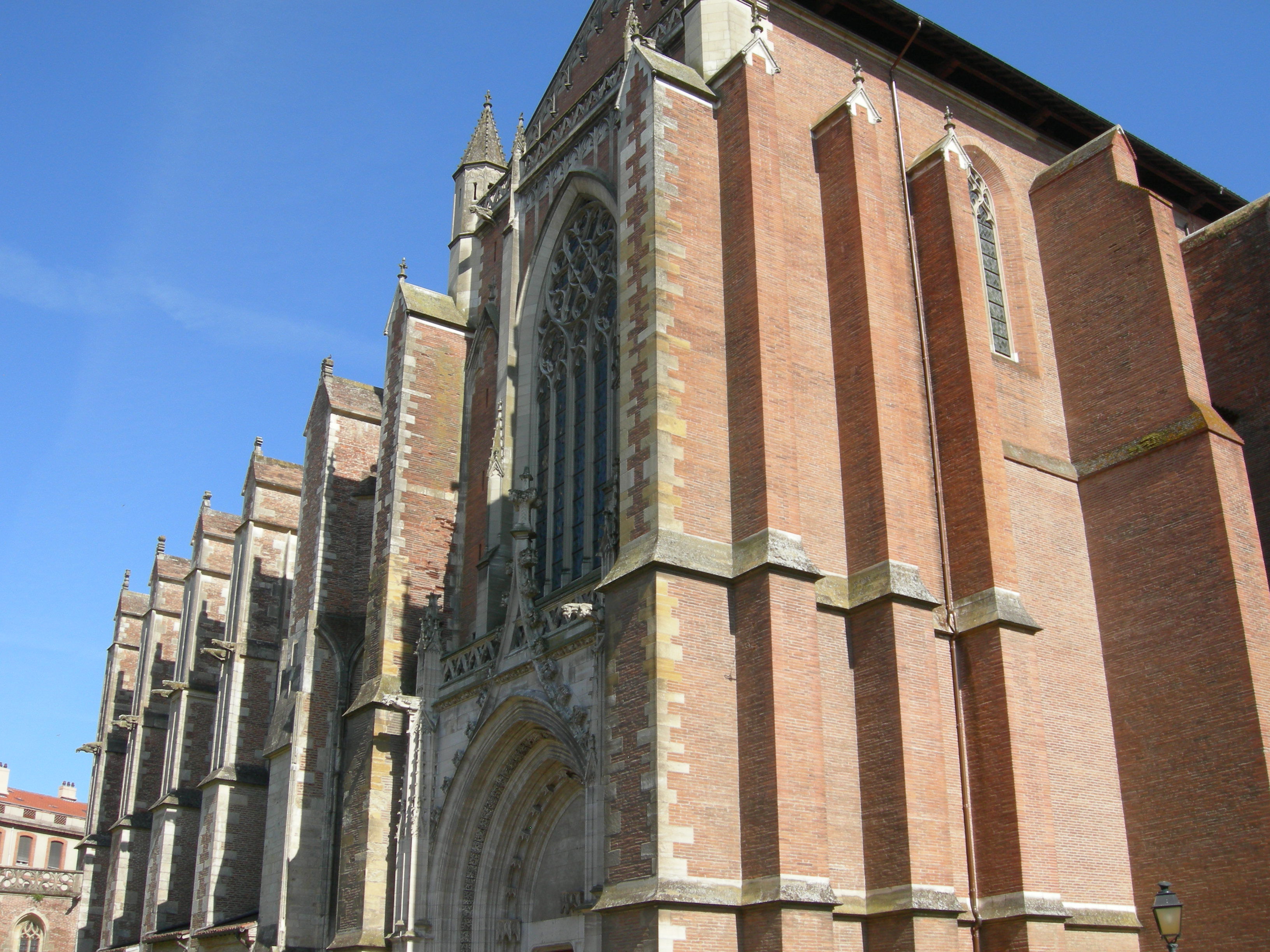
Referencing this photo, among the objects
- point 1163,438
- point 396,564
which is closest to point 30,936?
point 396,564

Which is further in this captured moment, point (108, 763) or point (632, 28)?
point (108, 763)

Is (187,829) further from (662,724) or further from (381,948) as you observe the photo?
(662,724)

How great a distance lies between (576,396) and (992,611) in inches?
291

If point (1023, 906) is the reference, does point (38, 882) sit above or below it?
above

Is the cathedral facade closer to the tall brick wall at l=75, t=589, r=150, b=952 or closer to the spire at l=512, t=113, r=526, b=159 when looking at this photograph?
the spire at l=512, t=113, r=526, b=159

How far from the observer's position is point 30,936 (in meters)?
43.1

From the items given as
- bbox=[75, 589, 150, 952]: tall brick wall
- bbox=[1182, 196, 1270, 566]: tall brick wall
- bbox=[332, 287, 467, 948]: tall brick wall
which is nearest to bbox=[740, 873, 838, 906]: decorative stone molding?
bbox=[332, 287, 467, 948]: tall brick wall

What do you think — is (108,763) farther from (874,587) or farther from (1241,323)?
(1241,323)

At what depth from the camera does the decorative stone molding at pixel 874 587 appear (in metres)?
14.8

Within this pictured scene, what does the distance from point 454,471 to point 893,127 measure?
916cm

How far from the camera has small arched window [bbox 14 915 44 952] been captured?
1681 inches

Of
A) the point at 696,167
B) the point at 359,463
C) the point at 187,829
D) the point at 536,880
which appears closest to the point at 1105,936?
the point at 536,880

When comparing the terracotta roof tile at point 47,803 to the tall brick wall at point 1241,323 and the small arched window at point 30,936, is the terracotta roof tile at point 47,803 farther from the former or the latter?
the tall brick wall at point 1241,323

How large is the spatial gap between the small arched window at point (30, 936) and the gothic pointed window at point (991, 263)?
3890 cm
